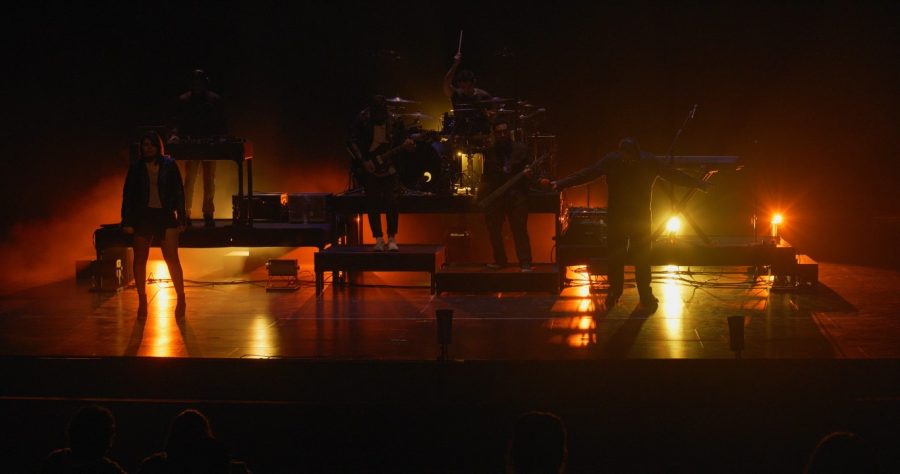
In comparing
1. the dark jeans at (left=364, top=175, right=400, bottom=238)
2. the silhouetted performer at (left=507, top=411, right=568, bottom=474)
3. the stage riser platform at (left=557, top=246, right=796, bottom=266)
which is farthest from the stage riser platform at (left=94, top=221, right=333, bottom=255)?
the silhouetted performer at (left=507, top=411, right=568, bottom=474)

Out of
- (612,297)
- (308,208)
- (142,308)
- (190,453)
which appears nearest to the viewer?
(190,453)

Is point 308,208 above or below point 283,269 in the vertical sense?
above

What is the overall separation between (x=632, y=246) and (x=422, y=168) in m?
2.77

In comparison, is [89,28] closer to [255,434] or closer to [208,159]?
[208,159]

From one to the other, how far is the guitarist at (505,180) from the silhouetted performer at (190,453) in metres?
6.37

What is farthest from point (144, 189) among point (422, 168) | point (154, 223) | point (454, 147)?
point (454, 147)

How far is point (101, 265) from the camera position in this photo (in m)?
10.5

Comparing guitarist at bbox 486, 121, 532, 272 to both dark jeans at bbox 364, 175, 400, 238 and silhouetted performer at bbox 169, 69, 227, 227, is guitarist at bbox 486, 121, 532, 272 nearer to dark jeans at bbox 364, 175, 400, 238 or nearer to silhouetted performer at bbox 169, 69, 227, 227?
dark jeans at bbox 364, 175, 400, 238

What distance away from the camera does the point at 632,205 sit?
9.11 metres

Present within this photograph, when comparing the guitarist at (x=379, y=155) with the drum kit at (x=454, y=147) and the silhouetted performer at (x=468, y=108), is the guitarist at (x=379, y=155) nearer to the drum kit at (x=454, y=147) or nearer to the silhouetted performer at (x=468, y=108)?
the drum kit at (x=454, y=147)

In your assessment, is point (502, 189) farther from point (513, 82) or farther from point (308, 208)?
point (513, 82)

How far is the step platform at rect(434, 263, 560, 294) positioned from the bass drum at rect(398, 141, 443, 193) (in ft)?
3.87

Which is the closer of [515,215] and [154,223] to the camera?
[154,223]

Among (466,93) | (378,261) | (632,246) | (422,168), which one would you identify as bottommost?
(378,261)
